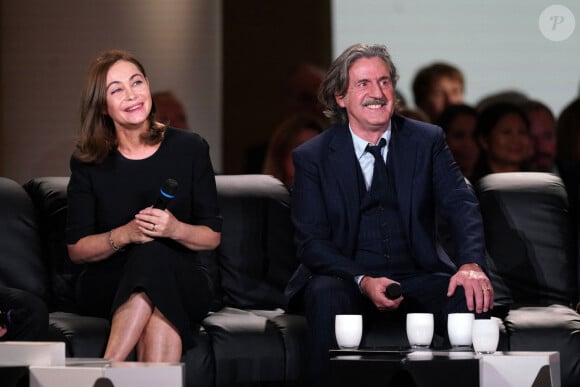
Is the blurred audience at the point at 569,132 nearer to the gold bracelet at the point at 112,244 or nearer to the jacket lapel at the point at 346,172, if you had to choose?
the jacket lapel at the point at 346,172

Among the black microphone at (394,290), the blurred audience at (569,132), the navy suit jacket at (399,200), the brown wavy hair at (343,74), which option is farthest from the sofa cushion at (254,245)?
the blurred audience at (569,132)

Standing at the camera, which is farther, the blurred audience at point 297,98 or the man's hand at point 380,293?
the blurred audience at point 297,98

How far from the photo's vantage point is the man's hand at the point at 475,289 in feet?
10.5

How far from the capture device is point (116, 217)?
11.5 feet

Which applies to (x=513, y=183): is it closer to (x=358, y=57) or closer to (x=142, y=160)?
(x=358, y=57)

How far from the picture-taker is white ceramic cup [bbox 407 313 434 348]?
9.37ft

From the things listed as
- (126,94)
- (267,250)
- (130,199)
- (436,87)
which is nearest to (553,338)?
(267,250)

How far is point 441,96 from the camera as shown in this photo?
5512 mm

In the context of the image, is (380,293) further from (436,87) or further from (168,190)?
(436,87)

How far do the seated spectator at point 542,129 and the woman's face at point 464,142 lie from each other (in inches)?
11.3

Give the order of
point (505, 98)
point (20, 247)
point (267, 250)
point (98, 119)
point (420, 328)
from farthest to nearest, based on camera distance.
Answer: point (505, 98) → point (267, 250) → point (20, 247) → point (98, 119) → point (420, 328)

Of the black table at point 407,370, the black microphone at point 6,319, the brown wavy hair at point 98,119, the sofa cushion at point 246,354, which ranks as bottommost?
the sofa cushion at point 246,354

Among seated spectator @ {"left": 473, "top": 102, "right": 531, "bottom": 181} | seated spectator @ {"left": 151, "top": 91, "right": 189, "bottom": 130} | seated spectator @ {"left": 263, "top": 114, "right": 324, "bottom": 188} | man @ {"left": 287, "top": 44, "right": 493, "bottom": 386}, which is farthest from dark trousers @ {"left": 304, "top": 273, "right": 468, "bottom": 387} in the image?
seated spectator @ {"left": 151, "top": 91, "right": 189, "bottom": 130}

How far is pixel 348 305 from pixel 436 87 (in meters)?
2.41
